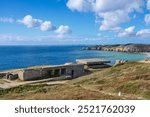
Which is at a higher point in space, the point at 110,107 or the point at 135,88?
the point at 110,107

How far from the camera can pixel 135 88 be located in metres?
24.4

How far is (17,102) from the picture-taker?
33.3 feet

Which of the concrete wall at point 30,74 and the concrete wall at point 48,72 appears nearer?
the concrete wall at point 30,74

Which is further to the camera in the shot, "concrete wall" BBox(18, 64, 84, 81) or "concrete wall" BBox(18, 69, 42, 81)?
"concrete wall" BBox(18, 64, 84, 81)

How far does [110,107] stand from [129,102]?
0.79 m

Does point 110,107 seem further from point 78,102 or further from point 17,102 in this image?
point 17,102

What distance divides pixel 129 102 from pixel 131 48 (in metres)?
184

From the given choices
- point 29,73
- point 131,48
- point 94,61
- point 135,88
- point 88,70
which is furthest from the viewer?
point 131,48

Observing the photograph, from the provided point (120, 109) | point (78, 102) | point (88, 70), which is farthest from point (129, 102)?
point (88, 70)

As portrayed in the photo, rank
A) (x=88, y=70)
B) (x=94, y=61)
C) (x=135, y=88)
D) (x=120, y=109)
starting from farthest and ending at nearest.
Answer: (x=94, y=61), (x=88, y=70), (x=135, y=88), (x=120, y=109)

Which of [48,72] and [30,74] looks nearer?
[30,74]

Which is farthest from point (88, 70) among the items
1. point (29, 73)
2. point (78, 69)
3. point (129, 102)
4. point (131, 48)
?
point (131, 48)

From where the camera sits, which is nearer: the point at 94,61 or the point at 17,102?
the point at 17,102

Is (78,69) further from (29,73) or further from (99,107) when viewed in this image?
(99,107)
